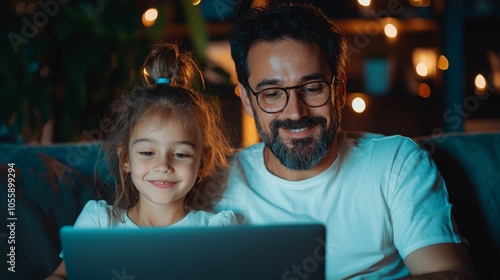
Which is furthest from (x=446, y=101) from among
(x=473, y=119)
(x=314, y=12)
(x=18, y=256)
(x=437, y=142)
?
(x=18, y=256)

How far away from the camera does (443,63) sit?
320cm

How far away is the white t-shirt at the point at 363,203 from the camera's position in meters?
1.50

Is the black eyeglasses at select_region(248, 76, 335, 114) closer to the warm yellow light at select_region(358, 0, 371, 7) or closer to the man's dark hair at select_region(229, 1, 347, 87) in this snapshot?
the man's dark hair at select_region(229, 1, 347, 87)

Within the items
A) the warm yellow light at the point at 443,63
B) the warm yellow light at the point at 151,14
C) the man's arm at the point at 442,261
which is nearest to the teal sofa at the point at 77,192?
the man's arm at the point at 442,261

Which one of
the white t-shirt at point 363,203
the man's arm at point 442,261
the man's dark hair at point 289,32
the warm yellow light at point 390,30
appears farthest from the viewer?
the warm yellow light at point 390,30

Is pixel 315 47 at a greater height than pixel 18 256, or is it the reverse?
pixel 315 47

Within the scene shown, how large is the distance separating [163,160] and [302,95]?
13.9 inches

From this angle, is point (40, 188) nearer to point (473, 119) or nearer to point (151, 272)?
point (151, 272)

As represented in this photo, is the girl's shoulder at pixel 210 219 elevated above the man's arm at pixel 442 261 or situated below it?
above

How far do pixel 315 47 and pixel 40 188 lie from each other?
734 mm

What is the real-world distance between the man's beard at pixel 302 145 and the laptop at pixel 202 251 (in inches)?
21.2

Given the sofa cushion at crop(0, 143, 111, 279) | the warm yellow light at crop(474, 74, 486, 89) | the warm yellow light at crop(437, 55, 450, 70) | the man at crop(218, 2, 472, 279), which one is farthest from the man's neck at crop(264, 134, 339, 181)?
the warm yellow light at crop(474, 74, 486, 89)

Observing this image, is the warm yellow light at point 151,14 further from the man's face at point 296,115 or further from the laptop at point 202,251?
the laptop at point 202,251

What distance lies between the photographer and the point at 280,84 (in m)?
1.59
